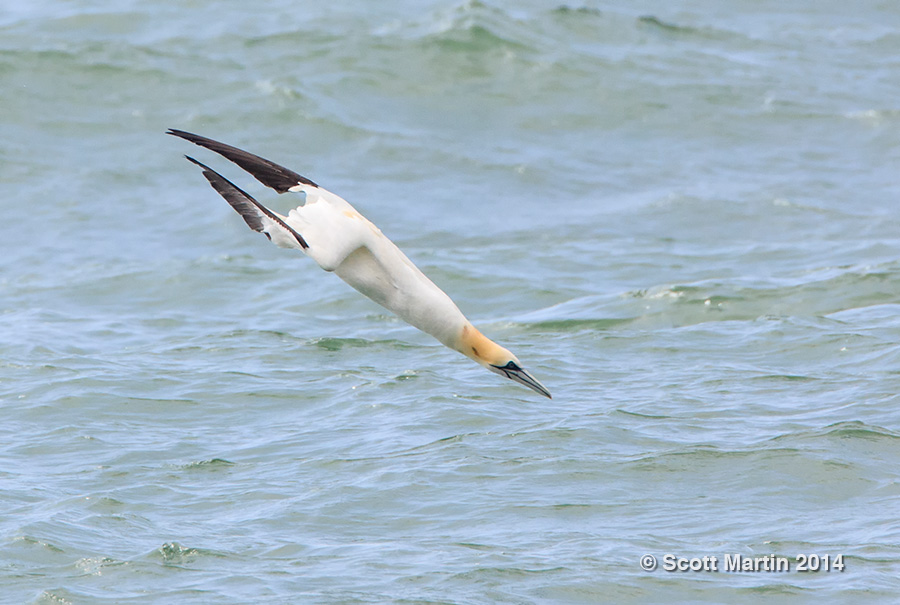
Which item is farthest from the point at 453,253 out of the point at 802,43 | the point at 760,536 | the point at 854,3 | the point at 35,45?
the point at 854,3

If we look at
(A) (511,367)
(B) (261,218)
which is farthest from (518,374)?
(B) (261,218)

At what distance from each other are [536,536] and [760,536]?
1.13m

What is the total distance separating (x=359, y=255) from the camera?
19.3 feet

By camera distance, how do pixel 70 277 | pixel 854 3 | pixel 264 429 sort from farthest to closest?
pixel 854 3 < pixel 70 277 < pixel 264 429

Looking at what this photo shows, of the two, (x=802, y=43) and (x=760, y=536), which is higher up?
(x=802, y=43)

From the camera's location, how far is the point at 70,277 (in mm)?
12438

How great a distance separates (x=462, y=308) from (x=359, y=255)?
5.60 meters

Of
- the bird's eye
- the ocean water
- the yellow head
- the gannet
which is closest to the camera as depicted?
the gannet

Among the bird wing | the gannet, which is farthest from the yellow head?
the bird wing

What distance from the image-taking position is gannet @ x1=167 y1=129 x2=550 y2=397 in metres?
5.64

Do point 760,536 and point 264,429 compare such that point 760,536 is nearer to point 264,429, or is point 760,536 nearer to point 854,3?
point 264,429

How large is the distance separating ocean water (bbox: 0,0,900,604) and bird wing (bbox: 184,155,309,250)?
1779 mm

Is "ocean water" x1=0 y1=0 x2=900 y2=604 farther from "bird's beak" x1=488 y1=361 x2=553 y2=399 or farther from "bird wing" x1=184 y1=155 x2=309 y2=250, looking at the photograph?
"bird wing" x1=184 y1=155 x2=309 y2=250

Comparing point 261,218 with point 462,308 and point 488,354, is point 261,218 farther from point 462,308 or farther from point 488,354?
point 462,308
